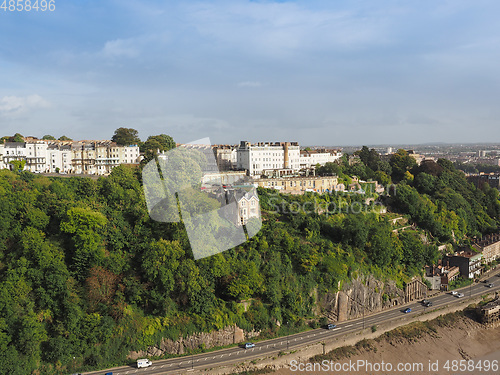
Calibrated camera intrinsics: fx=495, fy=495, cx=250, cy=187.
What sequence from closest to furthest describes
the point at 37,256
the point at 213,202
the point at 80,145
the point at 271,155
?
the point at 37,256, the point at 213,202, the point at 80,145, the point at 271,155

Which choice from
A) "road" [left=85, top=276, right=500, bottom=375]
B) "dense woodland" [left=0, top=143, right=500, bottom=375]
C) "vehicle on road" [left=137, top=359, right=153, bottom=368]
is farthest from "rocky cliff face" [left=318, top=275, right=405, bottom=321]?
"vehicle on road" [left=137, top=359, right=153, bottom=368]

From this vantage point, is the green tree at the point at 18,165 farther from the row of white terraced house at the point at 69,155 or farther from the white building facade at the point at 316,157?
the white building facade at the point at 316,157

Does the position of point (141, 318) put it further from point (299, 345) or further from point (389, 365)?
point (389, 365)

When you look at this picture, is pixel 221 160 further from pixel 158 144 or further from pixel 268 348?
pixel 268 348

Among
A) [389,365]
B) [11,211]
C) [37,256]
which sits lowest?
[389,365]

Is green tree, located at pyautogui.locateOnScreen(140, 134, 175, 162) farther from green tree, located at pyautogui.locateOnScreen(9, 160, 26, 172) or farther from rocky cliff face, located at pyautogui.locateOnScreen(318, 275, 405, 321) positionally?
rocky cliff face, located at pyautogui.locateOnScreen(318, 275, 405, 321)

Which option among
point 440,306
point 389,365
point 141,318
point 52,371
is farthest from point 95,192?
point 440,306

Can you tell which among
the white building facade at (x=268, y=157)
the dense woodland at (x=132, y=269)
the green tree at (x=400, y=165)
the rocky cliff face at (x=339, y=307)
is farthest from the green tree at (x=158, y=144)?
the green tree at (x=400, y=165)
